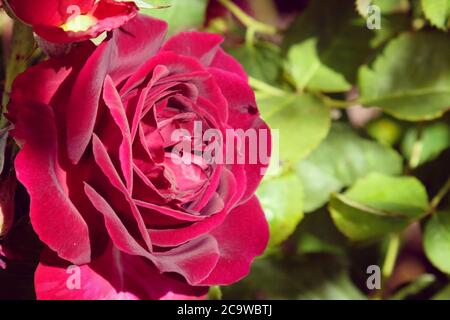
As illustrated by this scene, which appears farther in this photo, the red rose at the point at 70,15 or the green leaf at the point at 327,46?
the green leaf at the point at 327,46

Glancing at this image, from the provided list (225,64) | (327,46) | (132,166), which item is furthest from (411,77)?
(132,166)

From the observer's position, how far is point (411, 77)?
649 mm

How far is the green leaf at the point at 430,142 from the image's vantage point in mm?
710

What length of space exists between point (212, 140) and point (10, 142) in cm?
14

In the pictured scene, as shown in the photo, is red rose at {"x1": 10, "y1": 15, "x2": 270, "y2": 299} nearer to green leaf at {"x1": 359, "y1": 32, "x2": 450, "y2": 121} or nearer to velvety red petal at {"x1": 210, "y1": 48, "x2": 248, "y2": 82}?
velvety red petal at {"x1": 210, "y1": 48, "x2": 248, "y2": 82}

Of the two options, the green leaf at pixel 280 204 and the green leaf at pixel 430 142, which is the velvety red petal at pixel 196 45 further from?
the green leaf at pixel 430 142

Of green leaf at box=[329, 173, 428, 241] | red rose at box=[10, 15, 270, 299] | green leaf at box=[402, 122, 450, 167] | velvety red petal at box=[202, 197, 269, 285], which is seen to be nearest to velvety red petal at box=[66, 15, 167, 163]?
red rose at box=[10, 15, 270, 299]

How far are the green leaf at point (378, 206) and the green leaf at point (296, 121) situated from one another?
55 mm

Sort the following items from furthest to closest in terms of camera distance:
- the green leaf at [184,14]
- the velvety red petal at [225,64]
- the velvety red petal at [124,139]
A: 1. the green leaf at [184,14]
2. the velvety red petal at [225,64]
3. the velvety red petal at [124,139]

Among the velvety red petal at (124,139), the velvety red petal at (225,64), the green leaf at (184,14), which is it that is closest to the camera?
the velvety red petal at (124,139)

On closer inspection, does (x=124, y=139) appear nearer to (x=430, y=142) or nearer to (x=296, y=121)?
(x=296, y=121)

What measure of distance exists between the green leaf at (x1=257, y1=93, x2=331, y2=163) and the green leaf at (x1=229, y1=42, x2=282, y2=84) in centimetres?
5

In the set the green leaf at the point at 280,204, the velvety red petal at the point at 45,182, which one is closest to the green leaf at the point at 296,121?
the green leaf at the point at 280,204

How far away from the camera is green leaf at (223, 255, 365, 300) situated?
0.65 metres
